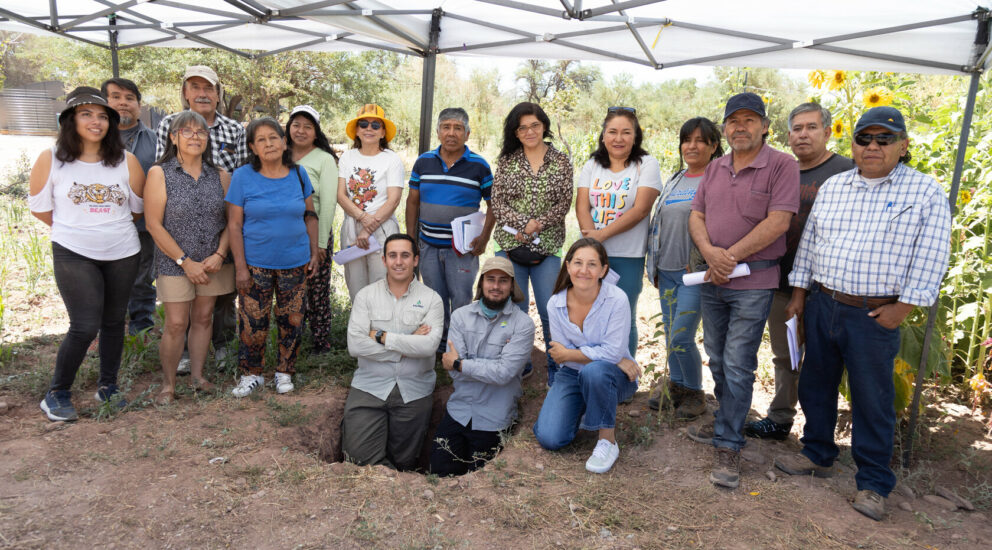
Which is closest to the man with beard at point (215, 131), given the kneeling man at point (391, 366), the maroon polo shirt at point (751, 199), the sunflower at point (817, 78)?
the kneeling man at point (391, 366)

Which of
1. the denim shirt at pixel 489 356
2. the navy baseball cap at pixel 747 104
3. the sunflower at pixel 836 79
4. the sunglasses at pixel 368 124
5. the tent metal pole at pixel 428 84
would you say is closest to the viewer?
the navy baseball cap at pixel 747 104

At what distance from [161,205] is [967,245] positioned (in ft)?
16.3

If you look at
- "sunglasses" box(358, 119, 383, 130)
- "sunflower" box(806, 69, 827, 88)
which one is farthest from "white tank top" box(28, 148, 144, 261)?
"sunflower" box(806, 69, 827, 88)

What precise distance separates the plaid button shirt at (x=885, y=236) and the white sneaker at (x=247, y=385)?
351 centimetres

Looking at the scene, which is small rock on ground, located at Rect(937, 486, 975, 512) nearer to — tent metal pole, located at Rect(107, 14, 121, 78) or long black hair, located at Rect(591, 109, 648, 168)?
long black hair, located at Rect(591, 109, 648, 168)

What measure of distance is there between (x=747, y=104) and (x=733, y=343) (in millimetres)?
1218

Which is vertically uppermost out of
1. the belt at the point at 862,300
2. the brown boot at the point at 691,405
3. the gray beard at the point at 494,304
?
the belt at the point at 862,300

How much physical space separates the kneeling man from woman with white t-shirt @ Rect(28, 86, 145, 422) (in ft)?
4.56

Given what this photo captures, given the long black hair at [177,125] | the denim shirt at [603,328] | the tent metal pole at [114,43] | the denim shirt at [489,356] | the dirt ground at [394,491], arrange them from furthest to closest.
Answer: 1. the tent metal pole at [114,43]
2. the denim shirt at [489,356]
3. the long black hair at [177,125]
4. the denim shirt at [603,328]
5. the dirt ground at [394,491]

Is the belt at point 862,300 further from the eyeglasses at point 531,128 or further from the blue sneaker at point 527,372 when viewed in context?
the blue sneaker at point 527,372

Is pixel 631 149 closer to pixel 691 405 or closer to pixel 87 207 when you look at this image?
pixel 691 405

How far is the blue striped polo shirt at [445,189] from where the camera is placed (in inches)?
163

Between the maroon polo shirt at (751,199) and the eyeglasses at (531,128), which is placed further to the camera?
the eyeglasses at (531,128)

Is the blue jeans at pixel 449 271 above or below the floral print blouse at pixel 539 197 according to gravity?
below
